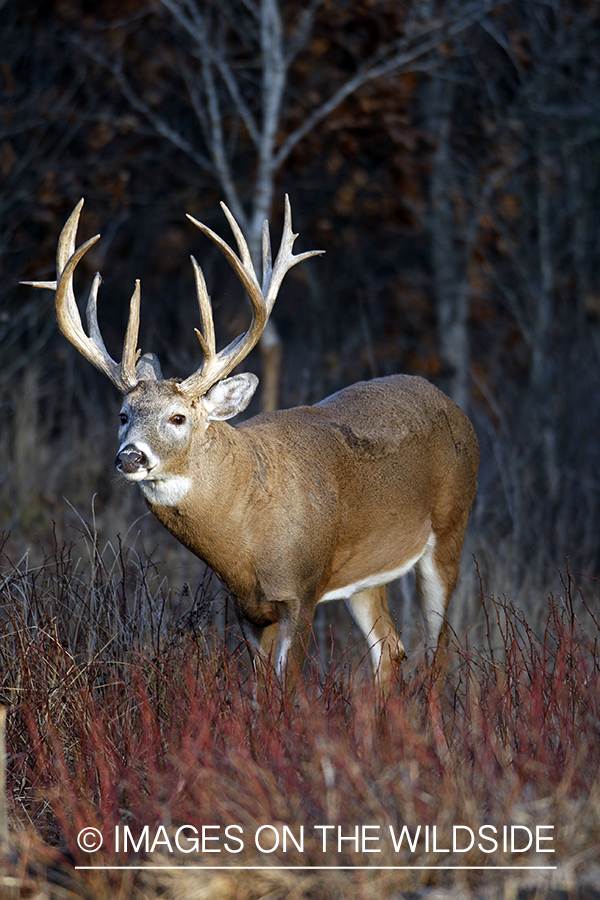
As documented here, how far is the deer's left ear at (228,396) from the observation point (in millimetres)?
4422

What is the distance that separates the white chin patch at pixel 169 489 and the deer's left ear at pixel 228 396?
312mm

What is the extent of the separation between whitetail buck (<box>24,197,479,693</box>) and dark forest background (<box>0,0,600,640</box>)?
164cm

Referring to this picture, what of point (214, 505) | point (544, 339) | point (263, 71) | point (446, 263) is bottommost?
point (214, 505)

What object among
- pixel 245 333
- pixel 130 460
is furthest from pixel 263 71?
pixel 130 460

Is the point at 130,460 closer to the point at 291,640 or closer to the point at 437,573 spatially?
the point at 291,640

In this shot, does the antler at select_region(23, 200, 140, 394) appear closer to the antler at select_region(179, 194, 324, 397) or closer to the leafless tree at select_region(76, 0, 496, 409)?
the antler at select_region(179, 194, 324, 397)

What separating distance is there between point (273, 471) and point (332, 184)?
7.07 metres

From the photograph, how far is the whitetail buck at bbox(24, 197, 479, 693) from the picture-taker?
4.27m

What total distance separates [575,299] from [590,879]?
938 cm

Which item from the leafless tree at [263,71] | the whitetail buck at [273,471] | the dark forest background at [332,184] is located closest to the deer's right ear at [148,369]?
the whitetail buck at [273,471]

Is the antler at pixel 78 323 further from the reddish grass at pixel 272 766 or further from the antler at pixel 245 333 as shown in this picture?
the reddish grass at pixel 272 766

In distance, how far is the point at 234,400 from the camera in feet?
14.7

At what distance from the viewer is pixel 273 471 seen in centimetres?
457

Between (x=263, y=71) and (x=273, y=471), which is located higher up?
(x=263, y=71)
